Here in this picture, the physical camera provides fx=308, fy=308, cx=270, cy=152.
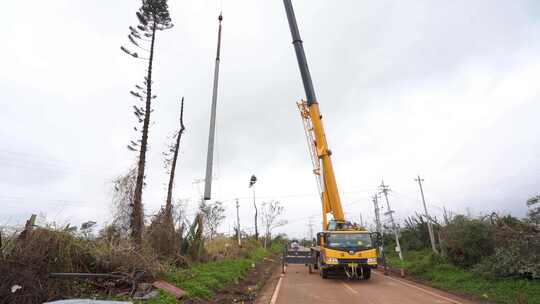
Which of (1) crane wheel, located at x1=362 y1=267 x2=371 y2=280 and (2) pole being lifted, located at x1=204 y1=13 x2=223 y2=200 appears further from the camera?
(1) crane wheel, located at x1=362 y1=267 x2=371 y2=280

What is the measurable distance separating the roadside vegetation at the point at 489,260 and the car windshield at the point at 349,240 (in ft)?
10.2

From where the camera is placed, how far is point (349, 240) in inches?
530

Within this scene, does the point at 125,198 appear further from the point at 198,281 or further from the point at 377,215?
the point at 377,215

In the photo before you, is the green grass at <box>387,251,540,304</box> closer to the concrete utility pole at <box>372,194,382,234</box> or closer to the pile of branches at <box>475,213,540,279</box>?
the pile of branches at <box>475,213,540,279</box>

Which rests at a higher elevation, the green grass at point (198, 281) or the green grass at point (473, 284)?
the green grass at point (198, 281)

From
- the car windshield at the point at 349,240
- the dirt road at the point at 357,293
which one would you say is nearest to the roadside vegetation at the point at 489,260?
the dirt road at the point at 357,293

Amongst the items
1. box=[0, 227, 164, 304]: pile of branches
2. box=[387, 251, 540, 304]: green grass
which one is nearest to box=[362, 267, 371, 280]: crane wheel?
box=[387, 251, 540, 304]: green grass

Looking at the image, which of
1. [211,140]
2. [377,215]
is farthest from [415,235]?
[211,140]

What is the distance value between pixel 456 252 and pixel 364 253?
499 centimetres

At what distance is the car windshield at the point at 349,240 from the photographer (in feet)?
43.7

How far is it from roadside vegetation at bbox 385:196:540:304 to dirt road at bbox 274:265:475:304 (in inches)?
52.5

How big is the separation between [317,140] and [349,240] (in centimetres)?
499

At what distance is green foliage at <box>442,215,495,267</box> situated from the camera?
1315cm

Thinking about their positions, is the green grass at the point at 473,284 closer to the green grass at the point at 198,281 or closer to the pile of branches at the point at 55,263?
the green grass at the point at 198,281
